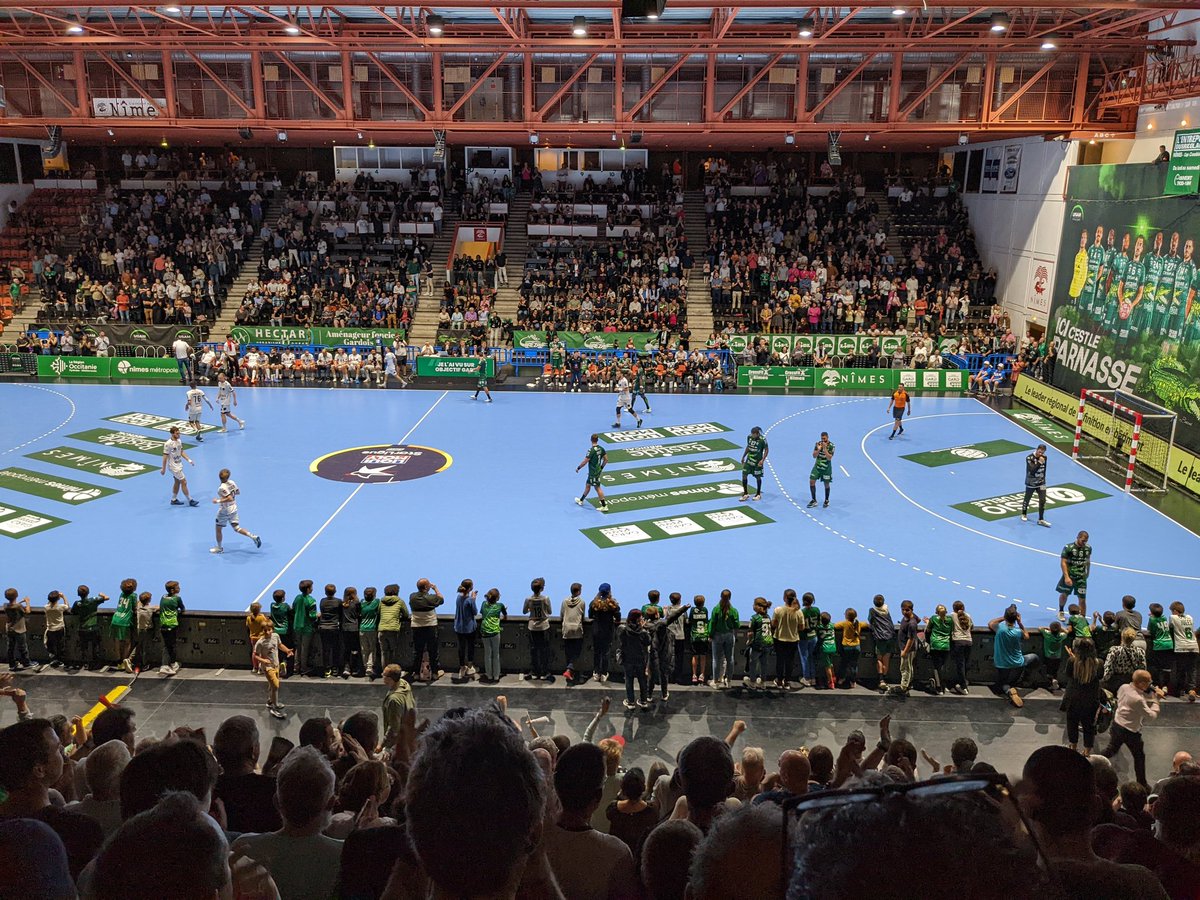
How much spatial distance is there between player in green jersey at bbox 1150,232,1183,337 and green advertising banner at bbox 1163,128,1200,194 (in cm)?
139

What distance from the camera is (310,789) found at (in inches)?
160

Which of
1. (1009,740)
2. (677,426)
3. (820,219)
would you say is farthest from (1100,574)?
(820,219)

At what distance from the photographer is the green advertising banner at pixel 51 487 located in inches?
804

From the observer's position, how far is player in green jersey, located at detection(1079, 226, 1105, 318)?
2970 centimetres

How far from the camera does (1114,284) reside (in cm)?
2872

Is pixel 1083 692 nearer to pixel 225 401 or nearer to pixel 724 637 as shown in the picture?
pixel 724 637

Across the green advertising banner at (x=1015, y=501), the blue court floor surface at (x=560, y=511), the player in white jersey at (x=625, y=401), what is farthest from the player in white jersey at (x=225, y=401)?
the green advertising banner at (x=1015, y=501)

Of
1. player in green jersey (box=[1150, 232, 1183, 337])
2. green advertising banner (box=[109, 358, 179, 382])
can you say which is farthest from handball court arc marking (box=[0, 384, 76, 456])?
player in green jersey (box=[1150, 232, 1183, 337])

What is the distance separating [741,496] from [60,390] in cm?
2416

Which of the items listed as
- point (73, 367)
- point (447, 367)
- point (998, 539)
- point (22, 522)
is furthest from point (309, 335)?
point (998, 539)

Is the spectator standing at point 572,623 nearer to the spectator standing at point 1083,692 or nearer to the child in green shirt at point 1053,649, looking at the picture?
the spectator standing at point 1083,692

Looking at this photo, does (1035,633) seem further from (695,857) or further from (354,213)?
(354,213)

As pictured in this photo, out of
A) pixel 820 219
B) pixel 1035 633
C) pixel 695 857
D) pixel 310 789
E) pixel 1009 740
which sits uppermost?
pixel 820 219

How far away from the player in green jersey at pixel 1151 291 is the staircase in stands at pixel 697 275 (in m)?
15.4
